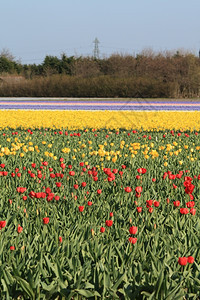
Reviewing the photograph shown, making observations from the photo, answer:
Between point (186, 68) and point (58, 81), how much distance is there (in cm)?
1149

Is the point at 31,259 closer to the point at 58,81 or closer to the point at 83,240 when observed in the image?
the point at 83,240

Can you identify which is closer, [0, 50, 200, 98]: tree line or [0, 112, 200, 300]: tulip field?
[0, 112, 200, 300]: tulip field

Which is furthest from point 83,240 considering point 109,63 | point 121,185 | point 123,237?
point 109,63

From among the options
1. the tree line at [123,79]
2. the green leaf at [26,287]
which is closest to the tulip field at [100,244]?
the green leaf at [26,287]

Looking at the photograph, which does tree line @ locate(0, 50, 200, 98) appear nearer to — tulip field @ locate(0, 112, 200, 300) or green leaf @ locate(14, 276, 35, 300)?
tulip field @ locate(0, 112, 200, 300)

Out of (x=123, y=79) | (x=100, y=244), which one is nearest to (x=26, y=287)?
(x=100, y=244)

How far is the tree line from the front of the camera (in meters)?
34.3

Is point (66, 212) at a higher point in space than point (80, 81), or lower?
lower

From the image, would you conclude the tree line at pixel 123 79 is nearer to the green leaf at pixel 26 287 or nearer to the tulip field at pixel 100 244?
the tulip field at pixel 100 244

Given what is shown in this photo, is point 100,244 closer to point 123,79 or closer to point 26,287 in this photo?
point 26,287

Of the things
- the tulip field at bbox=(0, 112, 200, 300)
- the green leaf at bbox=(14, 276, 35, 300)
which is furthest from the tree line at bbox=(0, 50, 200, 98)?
the green leaf at bbox=(14, 276, 35, 300)

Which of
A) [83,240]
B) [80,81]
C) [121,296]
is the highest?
[80,81]

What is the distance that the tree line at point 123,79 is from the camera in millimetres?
34281

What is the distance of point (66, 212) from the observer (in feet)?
14.3
